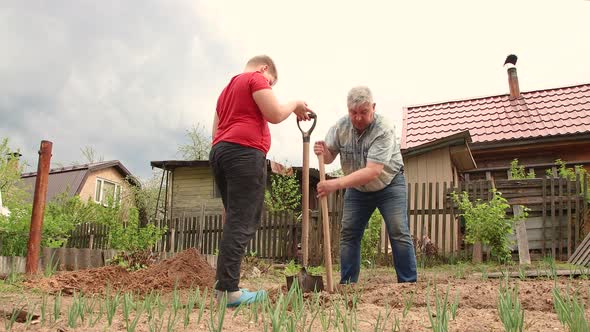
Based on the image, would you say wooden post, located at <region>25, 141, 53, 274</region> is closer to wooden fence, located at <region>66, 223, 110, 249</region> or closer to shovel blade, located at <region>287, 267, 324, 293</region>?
shovel blade, located at <region>287, 267, 324, 293</region>

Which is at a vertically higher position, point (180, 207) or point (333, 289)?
point (180, 207)

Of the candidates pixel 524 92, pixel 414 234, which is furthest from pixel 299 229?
pixel 524 92

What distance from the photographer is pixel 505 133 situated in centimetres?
1205

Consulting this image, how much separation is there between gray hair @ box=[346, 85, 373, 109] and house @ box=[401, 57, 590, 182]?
21.6ft

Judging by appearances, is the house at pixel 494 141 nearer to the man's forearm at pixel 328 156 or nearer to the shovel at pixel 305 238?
the man's forearm at pixel 328 156

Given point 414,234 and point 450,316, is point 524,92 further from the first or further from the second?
point 450,316

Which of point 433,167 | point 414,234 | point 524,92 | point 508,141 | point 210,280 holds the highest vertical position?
point 524,92

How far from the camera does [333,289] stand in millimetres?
3623

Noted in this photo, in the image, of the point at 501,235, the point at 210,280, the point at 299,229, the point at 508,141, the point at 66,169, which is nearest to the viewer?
the point at 210,280

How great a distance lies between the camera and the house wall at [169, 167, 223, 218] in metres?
19.2

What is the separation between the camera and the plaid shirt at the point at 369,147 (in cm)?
379

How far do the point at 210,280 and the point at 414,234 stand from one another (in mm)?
4986

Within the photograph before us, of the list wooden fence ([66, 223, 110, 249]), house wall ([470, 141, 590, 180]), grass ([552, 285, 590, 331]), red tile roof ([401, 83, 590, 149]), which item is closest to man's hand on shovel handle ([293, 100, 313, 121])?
grass ([552, 285, 590, 331])

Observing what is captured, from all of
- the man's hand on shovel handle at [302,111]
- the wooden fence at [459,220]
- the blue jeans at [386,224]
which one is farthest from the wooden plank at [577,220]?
the man's hand on shovel handle at [302,111]
